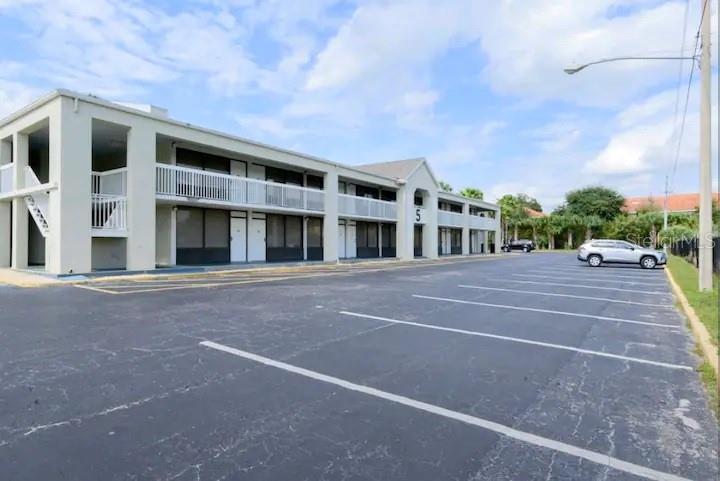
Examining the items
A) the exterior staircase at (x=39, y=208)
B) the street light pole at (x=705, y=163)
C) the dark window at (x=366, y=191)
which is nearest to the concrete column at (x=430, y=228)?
the dark window at (x=366, y=191)

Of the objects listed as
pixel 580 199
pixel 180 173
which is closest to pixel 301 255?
pixel 180 173

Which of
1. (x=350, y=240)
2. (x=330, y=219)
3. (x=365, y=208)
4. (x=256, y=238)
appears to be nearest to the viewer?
(x=256, y=238)

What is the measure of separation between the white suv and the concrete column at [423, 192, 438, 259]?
37.2 ft

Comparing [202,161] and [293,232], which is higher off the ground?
[202,161]

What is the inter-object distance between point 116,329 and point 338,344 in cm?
368

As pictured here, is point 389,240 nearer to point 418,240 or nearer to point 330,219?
point 418,240

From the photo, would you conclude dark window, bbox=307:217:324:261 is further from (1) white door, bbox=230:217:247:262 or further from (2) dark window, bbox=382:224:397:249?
(2) dark window, bbox=382:224:397:249

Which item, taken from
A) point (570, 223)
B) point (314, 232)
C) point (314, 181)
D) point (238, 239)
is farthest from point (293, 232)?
point (570, 223)

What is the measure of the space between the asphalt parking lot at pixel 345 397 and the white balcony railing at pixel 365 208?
1769cm

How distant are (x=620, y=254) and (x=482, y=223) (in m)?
20.6

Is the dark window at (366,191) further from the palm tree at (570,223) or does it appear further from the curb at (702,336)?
the palm tree at (570,223)

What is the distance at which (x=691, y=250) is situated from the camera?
27875mm

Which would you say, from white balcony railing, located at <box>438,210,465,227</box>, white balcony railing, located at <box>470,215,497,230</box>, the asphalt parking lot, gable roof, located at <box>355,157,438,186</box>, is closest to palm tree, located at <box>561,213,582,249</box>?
white balcony railing, located at <box>470,215,497,230</box>

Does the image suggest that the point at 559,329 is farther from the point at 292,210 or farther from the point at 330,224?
the point at 330,224
